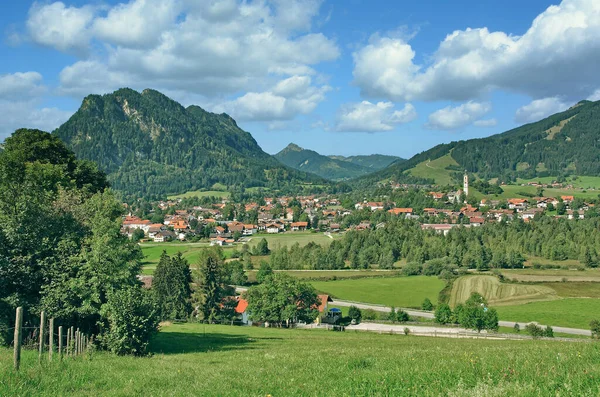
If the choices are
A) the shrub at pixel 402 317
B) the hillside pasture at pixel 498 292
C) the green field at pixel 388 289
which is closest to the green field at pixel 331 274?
the green field at pixel 388 289

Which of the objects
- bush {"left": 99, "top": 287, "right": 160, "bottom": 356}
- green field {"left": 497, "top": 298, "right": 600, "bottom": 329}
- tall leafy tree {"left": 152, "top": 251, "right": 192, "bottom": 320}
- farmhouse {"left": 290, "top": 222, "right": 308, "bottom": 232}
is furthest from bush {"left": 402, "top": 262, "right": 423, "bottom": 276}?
farmhouse {"left": 290, "top": 222, "right": 308, "bottom": 232}

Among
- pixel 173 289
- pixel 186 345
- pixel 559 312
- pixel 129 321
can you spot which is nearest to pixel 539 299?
pixel 559 312

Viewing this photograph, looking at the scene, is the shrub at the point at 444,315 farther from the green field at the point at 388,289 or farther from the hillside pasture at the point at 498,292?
the green field at the point at 388,289

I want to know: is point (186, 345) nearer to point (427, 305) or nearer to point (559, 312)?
point (427, 305)

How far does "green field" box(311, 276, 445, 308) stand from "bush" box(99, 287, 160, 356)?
57225 millimetres

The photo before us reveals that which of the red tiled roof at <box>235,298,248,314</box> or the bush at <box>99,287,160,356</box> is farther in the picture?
the red tiled roof at <box>235,298,248,314</box>

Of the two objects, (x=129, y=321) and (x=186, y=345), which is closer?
(x=129, y=321)

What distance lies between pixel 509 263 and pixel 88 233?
96552 millimetres

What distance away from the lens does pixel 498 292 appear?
79500 millimetres

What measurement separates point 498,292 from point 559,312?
50.0ft

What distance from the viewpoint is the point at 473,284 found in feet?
281

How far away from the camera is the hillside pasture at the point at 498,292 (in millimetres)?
74875

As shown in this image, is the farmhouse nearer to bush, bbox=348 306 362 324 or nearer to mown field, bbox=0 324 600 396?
bush, bbox=348 306 362 324

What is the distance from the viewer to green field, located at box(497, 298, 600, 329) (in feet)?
199
